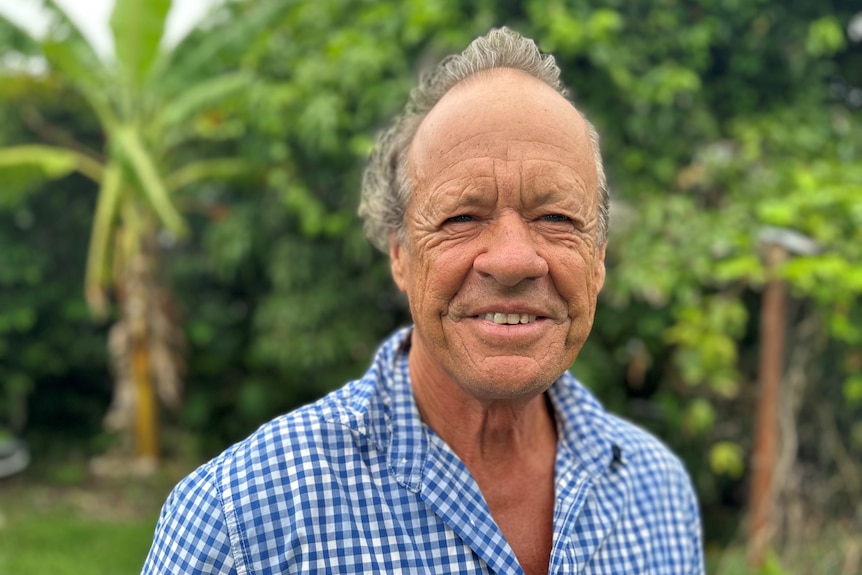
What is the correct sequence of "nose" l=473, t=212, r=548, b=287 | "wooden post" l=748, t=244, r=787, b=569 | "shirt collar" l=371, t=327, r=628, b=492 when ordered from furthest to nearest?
1. "wooden post" l=748, t=244, r=787, b=569
2. "shirt collar" l=371, t=327, r=628, b=492
3. "nose" l=473, t=212, r=548, b=287

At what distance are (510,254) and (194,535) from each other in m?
0.60

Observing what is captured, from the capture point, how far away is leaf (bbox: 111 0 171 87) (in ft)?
17.0

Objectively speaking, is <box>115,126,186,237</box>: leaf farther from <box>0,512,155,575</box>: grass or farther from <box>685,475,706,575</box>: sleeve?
<box>685,475,706,575</box>: sleeve

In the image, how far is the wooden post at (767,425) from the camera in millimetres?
3633

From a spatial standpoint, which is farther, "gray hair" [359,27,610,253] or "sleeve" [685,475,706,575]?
"sleeve" [685,475,706,575]

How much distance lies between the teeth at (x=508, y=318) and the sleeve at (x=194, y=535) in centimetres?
48

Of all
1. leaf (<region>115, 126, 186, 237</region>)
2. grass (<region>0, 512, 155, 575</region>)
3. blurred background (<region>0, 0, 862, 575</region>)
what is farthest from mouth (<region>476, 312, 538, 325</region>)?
grass (<region>0, 512, 155, 575</region>)

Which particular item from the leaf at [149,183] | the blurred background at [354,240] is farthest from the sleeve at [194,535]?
the leaf at [149,183]

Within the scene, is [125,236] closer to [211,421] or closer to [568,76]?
[211,421]

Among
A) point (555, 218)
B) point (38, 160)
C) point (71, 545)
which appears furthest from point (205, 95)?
point (555, 218)

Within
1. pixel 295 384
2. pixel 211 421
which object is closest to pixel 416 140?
pixel 295 384

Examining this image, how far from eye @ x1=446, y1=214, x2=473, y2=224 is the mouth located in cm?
14

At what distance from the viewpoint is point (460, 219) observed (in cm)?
113

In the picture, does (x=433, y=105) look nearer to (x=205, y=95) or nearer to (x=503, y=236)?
(x=503, y=236)
